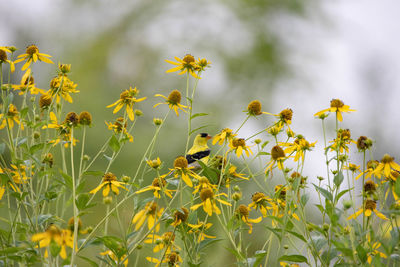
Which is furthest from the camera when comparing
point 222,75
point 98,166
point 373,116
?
point 222,75

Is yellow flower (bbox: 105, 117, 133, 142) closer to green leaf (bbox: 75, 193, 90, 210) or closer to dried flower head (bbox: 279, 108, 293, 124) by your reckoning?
green leaf (bbox: 75, 193, 90, 210)

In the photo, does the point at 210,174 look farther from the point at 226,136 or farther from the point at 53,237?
the point at 53,237

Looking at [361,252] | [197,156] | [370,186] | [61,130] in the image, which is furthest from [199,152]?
[361,252]

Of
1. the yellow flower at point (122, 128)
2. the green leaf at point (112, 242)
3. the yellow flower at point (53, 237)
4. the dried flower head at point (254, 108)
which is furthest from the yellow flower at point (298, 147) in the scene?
the yellow flower at point (53, 237)

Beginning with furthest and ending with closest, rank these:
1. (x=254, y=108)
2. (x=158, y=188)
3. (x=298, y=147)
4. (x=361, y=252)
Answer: (x=254, y=108) < (x=298, y=147) < (x=158, y=188) < (x=361, y=252)

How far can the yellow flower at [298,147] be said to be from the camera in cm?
154

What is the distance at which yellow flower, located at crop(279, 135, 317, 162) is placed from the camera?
1542 millimetres

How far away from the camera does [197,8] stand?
762cm

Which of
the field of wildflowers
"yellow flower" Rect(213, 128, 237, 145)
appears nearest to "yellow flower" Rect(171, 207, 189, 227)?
the field of wildflowers

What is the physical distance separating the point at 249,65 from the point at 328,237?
6.04 m

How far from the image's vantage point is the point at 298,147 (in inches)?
61.4

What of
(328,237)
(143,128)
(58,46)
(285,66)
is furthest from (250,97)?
(328,237)

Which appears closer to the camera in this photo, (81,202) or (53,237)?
(53,237)

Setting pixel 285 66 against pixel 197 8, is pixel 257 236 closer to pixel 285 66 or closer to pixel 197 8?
pixel 285 66
